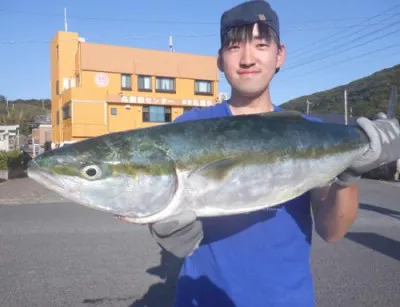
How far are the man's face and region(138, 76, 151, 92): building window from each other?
3377cm

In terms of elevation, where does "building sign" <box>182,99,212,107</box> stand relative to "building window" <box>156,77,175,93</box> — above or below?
below

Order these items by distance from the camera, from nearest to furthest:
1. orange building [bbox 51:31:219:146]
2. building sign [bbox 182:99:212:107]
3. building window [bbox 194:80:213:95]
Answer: orange building [bbox 51:31:219:146], building sign [bbox 182:99:212:107], building window [bbox 194:80:213:95]

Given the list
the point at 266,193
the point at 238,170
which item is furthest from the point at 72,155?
the point at 266,193

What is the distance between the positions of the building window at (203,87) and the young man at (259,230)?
35295 millimetres

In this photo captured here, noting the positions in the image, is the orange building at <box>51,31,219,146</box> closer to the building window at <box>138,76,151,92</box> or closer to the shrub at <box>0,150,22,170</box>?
the building window at <box>138,76,151,92</box>

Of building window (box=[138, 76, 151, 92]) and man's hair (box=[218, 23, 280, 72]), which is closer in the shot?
man's hair (box=[218, 23, 280, 72])

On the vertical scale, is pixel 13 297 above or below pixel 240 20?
below

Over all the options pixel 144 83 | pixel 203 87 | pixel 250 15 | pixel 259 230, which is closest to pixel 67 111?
pixel 144 83

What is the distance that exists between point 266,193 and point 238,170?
148mm

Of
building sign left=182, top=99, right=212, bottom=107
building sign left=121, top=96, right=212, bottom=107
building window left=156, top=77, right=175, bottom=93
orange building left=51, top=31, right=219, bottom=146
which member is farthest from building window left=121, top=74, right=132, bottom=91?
building sign left=182, top=99, right=212, bottom=107

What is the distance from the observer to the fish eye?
1557 mm

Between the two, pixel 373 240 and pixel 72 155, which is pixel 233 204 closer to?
pixel 72 155

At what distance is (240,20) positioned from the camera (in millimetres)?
1994

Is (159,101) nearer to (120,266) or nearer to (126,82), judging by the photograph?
(126,82)
